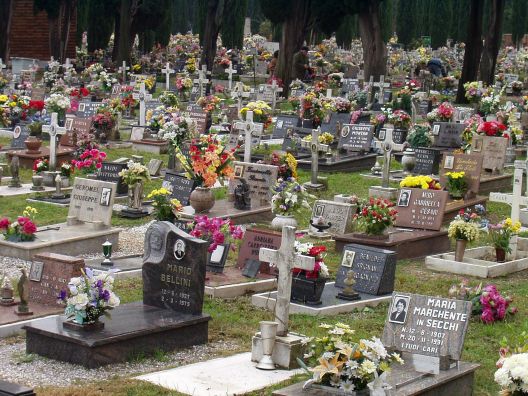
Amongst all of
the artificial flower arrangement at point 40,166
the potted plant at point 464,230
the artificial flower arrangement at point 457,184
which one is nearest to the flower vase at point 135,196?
the artificial flower arrangement at point 40,166

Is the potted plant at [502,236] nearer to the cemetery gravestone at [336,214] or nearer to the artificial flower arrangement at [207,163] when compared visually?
the cemetery gravestone at [336,214]

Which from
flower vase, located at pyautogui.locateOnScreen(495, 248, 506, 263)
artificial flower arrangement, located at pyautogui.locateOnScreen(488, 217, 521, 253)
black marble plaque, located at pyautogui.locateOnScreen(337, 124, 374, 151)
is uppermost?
black marble plaque, located at pyautogui.locateOnScreen(337, 124, 374, 151)

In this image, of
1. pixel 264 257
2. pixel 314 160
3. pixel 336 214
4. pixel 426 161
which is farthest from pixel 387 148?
pixel 264 257

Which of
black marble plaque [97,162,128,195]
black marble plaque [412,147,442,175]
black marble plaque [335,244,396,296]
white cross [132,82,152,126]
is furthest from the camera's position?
white cross [132,82,152,126]

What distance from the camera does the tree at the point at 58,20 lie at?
53938 mm

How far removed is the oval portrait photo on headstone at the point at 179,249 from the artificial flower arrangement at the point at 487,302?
3.23 metres

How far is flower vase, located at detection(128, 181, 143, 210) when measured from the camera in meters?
20.3

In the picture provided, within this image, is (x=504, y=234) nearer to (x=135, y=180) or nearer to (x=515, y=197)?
(x=515, y=197)

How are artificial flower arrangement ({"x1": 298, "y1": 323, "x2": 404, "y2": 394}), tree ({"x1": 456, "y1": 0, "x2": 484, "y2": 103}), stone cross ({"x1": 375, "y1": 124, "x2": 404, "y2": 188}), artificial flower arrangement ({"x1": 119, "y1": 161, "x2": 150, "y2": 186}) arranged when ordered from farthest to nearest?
tree ({"x1": 456, "y1": 0, "x2": 484, "y2": 103}), stone cross ({"x1": 375, "y1": 124, "x2": 404, "y2": 188}), artificial flower arrangement ({"x1": 119, "y1": 161, "x2": 150, "y2": 186}), artificial flower arrangement ({"x1": 298, "y1": 323, "x2": 404, "y2": 394})

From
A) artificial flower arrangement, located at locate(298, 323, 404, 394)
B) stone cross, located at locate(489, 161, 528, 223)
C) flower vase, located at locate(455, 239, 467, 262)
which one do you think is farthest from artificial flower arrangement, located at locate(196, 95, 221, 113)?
artificial flower arrangement, located at locate(298, 323, 404, 394)

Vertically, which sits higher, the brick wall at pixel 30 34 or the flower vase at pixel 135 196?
the brick wall at pixel 30 34

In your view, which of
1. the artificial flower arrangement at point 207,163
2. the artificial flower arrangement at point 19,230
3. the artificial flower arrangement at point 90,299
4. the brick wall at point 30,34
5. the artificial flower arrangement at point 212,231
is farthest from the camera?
A: the brick wall at point 30,34

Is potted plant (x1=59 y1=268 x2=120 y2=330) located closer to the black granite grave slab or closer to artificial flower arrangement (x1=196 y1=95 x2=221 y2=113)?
the black granite grave slab

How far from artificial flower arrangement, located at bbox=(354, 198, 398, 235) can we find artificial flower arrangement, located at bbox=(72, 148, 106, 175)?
616 centimetres
